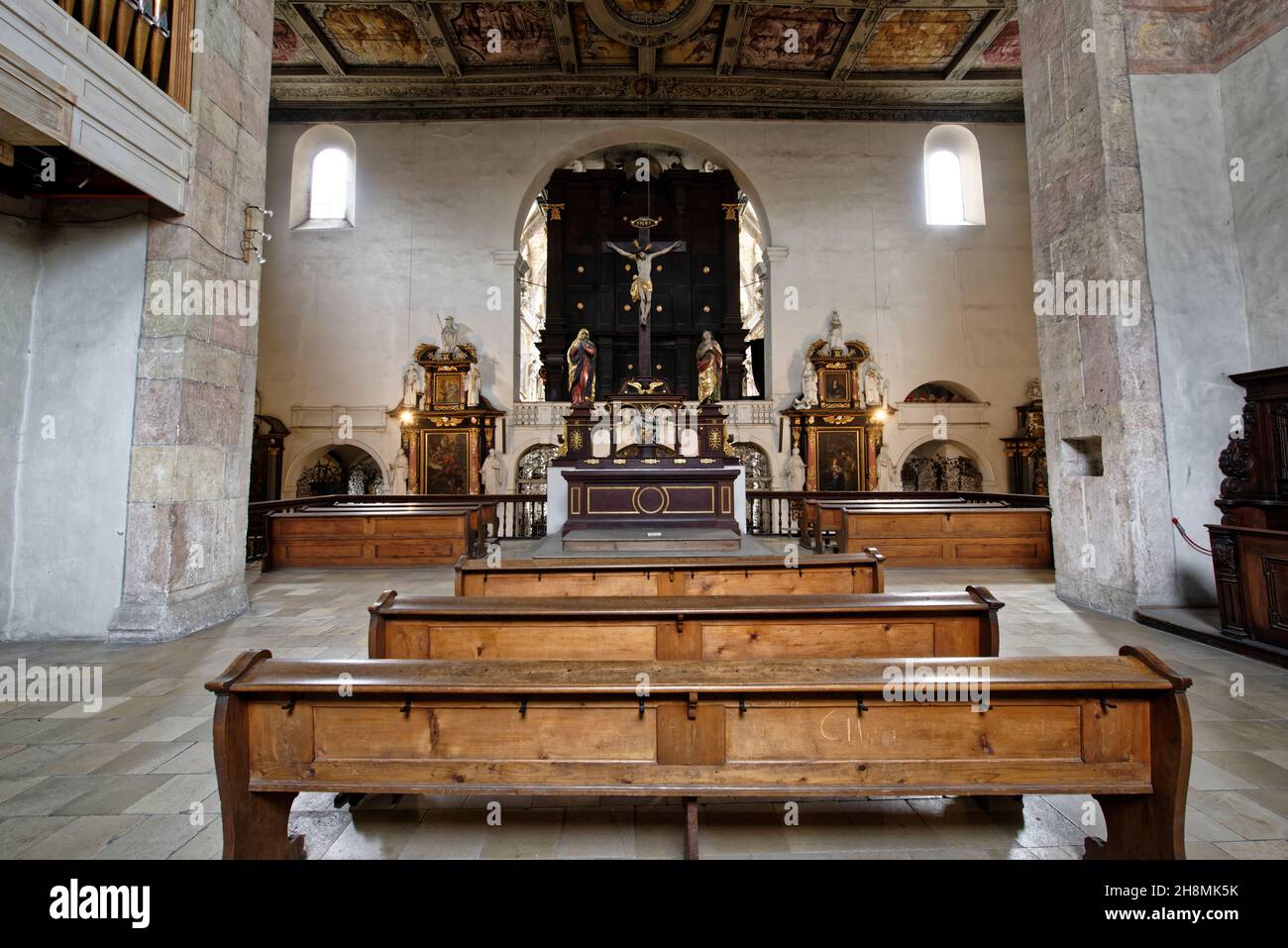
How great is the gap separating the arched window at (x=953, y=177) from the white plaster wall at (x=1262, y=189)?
1041 centimetres

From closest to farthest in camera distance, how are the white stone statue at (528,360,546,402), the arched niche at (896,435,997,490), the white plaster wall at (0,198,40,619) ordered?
the white plaster wall at (0,198,40,619)
the arched niche at (896,435,997,490)
the white stone statue at (528,360,546,402)

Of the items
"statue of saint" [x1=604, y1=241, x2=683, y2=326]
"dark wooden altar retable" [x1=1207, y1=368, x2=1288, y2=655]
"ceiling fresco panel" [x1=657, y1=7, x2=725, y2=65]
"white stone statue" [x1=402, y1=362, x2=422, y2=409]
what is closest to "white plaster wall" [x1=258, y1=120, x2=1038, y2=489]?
"white stone statue" [x1=402, y1=362, x2=422, y2=409]

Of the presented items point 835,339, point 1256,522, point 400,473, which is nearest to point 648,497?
point 1256,522

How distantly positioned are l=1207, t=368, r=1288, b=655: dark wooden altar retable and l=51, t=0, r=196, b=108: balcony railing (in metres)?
8.58

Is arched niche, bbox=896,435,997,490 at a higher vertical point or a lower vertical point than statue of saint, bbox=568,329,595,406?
lower

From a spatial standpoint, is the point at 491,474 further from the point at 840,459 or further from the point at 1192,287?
the point at 1192,287

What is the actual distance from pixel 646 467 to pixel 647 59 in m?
10.5

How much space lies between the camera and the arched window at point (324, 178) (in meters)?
14.6

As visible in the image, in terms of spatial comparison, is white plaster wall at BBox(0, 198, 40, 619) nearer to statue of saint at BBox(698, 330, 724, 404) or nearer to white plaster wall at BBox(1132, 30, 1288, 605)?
statue of saint at BBox(698, 330, 724, 404)

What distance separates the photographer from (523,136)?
14758 mm

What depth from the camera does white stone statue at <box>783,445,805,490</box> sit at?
13.6 m
